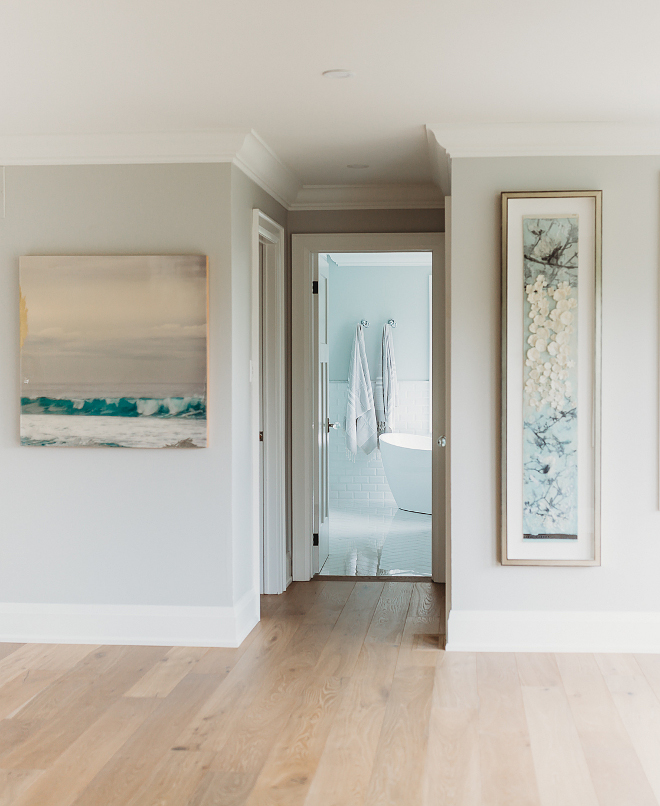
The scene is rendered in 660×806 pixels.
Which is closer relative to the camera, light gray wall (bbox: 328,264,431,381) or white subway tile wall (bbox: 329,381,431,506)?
white subway tile wall (bbox: 329,381,431,506)

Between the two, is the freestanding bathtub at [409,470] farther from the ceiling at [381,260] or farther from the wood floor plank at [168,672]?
the wood floor plank at [168,672]

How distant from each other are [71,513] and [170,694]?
3.74ft

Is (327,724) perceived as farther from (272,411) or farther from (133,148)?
(133,148)

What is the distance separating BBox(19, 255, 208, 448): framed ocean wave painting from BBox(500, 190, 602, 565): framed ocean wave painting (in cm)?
149

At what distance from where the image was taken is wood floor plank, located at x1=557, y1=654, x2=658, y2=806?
2498mm

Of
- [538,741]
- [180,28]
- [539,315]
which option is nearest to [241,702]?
[538,741]

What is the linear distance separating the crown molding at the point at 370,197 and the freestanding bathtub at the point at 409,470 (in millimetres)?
2964

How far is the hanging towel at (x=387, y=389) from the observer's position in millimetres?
8258

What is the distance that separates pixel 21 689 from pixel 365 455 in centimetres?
521

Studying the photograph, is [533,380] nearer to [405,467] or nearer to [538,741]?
[538,741]

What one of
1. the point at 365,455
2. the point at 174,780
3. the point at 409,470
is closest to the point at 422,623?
the point at 174,780

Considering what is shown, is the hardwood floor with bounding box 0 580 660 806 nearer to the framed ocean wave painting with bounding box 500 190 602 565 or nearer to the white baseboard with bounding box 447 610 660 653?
the white baseboard with bounding box 447 610 660 653

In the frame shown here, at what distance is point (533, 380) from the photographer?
380 centimetres

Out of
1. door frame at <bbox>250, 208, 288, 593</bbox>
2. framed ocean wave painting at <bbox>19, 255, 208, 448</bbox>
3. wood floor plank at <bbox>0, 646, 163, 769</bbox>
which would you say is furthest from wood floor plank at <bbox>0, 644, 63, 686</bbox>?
door frame at <bbox>250, 208, 288, 593</bbox>
